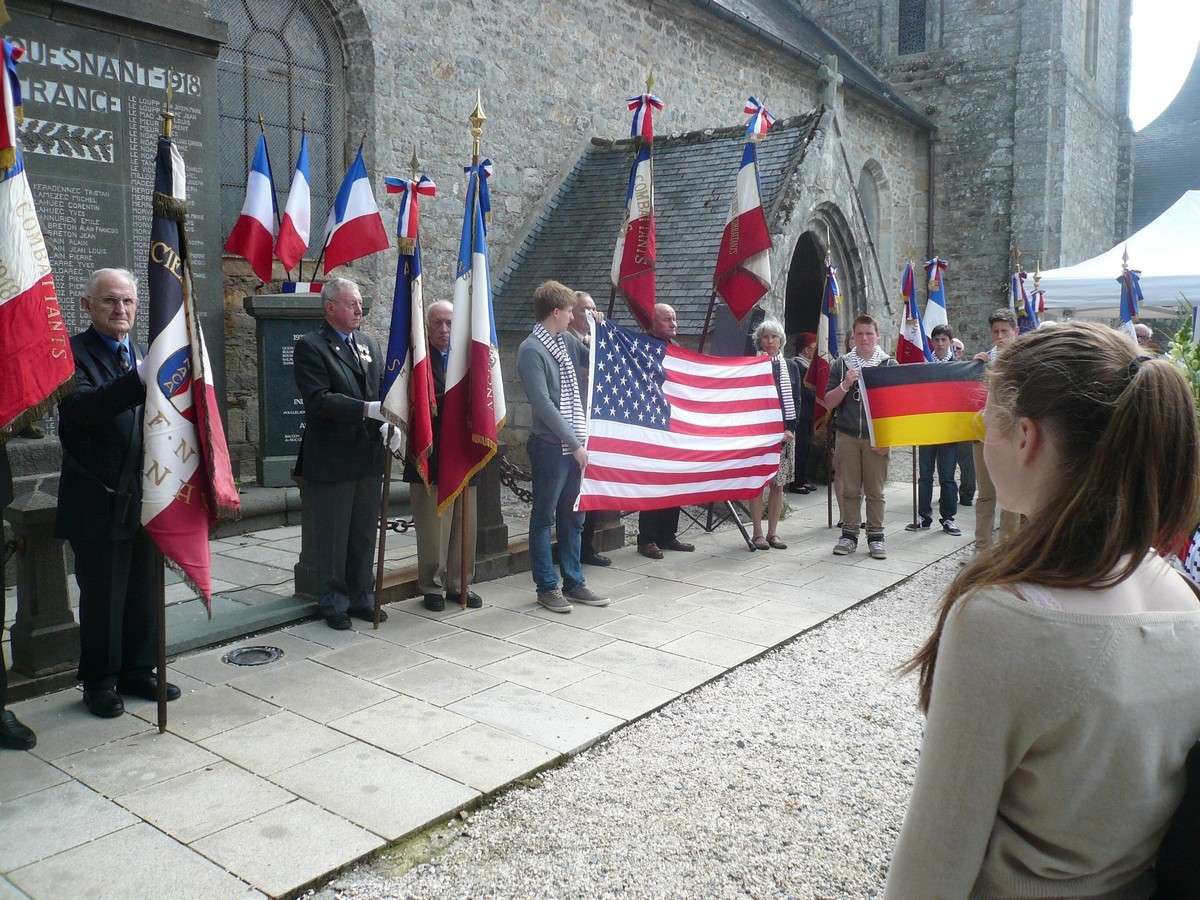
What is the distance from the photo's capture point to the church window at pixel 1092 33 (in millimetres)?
24734

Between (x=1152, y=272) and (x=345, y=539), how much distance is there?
426 inches

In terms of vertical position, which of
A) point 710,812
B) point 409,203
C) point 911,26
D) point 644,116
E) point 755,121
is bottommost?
point 710,812

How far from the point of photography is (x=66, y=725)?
13.1 ft

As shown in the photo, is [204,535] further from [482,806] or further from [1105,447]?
[1105,447]

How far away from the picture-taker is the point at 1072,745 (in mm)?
1188

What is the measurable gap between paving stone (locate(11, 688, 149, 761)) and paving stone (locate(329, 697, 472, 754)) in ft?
2.96

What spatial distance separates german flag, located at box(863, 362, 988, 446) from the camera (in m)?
7.62

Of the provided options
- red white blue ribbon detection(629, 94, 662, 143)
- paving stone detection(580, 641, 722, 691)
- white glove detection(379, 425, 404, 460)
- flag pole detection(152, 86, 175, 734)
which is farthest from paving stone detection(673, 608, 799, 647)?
red white blue ribbon detection(629, 94, 662, 143)

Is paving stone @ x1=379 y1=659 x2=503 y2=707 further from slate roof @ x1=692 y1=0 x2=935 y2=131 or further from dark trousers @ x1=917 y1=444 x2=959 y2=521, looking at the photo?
slate roof @ x1=692 y1=0 x2=935 y2=131

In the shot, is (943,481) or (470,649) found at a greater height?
(943,481)

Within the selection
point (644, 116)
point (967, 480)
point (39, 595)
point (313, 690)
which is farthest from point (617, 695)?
point (967, 480)

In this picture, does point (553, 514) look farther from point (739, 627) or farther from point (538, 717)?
point (538, 717)

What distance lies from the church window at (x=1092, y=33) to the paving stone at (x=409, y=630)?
85.6 feet

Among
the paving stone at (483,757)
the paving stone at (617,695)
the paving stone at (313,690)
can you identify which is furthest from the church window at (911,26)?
the paving stone at (483,757)
